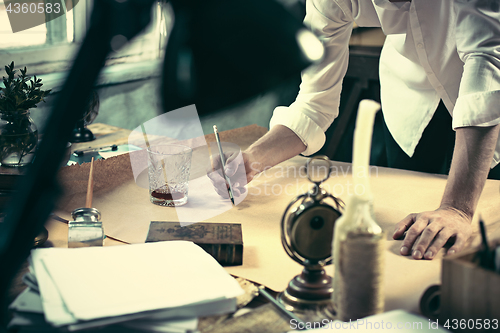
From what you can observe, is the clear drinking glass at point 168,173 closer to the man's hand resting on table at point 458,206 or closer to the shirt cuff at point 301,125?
the shirt cuff at point 301,125

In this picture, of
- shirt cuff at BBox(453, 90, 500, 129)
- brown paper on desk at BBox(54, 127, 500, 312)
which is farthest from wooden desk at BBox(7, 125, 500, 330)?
shirt cuff at BBox(453, 90, 500, 129)

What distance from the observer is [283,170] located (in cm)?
131

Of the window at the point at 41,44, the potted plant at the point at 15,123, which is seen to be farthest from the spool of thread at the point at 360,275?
the window at the point at 41,44

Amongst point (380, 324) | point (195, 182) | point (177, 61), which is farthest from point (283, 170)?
point (177, 61)

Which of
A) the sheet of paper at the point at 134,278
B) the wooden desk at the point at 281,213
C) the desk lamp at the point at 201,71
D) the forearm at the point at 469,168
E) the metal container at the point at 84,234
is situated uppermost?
the desk lamp at the point at 201,71

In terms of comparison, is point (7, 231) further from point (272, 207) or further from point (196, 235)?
point (272, 207)

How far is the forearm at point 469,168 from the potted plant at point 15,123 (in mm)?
957

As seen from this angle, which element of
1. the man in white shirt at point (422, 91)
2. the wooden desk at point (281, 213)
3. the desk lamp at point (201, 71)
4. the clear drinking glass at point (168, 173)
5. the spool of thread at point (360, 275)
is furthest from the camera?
the clear drinking glass at point (168, 173)

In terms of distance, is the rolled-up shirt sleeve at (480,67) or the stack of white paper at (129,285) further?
the rolled-up shirt sleeve at (480,67)

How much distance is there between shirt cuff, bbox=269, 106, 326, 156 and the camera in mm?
1294

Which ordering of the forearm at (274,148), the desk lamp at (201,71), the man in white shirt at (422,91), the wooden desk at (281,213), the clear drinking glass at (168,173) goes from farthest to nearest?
the forearm at (274,148) → the clear drinking glass at (168,173) → the man in white shirt at (422,91) → the wooden desk at (281,213) → the desk lamp at (201,71)

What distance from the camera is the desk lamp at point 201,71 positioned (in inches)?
13.0

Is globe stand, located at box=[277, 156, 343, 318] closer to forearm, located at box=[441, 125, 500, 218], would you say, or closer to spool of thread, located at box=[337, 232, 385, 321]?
spool of thread, located at box=[337, 232, 385, 321]

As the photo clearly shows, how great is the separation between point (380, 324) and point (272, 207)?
54cm
